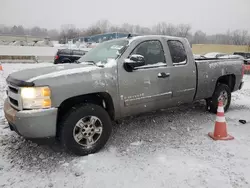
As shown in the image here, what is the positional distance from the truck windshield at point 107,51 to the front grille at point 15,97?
4.60 feet

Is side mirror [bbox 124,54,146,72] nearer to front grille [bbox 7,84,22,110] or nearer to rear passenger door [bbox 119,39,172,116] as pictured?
rear passenger door [bbox 119,39,172,116]

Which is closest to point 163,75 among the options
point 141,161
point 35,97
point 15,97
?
point 141,161

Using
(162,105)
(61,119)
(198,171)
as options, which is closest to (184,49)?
(162,105)

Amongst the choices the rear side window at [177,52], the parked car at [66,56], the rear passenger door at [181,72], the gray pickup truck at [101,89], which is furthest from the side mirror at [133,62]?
the parked car at [66,56]

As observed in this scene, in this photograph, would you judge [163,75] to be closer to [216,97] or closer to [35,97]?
[216,97]

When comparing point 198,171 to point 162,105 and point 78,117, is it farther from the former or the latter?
point 78,117

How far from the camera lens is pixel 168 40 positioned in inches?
171

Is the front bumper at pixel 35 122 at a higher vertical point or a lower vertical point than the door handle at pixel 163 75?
lower

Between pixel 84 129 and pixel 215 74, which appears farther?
pixel 215 74

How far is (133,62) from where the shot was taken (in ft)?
11.4

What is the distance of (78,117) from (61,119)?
0.81 ft

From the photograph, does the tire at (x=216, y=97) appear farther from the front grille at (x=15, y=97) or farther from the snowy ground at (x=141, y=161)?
the front grille at (x=15, y=97)

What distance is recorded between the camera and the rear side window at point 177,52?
431 cm

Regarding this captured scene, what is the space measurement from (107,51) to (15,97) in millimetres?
1727
